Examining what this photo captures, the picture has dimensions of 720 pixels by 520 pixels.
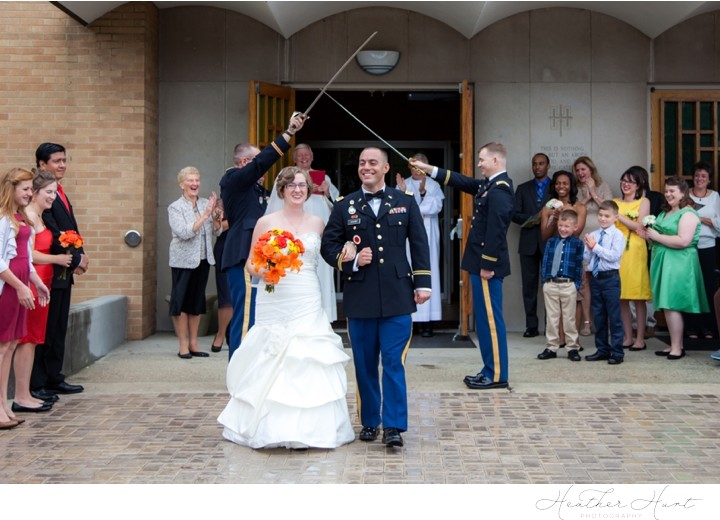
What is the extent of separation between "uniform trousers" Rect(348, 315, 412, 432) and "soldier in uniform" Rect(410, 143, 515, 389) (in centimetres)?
179

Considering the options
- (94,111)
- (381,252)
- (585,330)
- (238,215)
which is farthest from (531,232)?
(94,111)

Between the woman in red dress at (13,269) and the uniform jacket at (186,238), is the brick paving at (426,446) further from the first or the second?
the uniform jacket at (186,238)

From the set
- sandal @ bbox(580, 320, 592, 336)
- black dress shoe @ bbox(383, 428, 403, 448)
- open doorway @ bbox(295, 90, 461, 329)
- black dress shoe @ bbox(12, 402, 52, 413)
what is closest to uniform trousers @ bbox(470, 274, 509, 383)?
black dress shoe @ bbox(383, 428, 403, 448)

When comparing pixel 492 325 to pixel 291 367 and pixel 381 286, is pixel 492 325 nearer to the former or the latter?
pixel 381 286

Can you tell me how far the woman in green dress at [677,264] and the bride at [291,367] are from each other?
4.44m

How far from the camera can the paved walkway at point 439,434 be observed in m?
5.88

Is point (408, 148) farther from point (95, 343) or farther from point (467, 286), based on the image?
point (95, 343)

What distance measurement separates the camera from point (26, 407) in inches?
294

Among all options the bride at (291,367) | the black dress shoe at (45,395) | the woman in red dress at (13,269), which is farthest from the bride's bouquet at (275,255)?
the black dress shoe at (45,395)

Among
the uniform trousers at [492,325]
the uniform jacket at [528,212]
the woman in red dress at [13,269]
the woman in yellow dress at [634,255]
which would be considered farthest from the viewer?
the uniform jacket at [528,212]

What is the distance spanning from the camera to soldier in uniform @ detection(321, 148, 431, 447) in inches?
256

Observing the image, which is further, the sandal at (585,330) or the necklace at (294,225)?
the sandal at (585,330)

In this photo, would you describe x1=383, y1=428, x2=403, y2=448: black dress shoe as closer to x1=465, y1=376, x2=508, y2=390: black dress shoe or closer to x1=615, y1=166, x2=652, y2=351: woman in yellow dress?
x1=465, y1=376, x2=508, y2=390: black dress shoe

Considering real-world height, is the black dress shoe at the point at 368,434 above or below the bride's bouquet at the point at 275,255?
below
